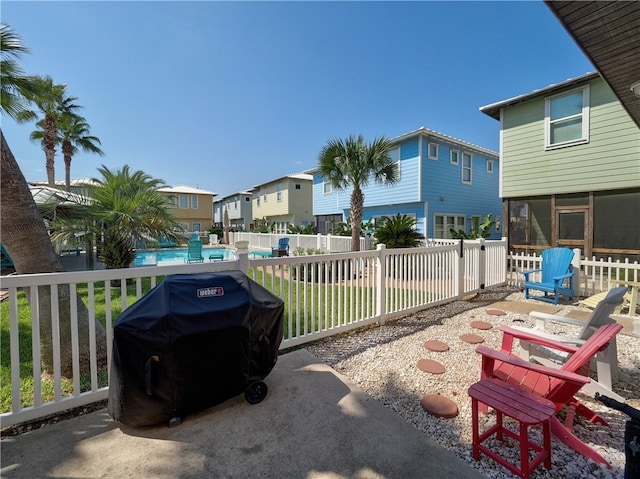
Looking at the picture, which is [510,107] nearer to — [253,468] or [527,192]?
[527,192]

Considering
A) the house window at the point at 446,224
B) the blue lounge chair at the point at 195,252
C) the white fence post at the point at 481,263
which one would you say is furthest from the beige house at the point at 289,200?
the white fence post at the point at 481,263

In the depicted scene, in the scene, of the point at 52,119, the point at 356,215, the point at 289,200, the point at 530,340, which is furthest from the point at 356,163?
the point at 52,119

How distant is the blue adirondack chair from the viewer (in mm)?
6258

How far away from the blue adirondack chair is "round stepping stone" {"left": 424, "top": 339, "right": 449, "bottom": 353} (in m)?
3.96

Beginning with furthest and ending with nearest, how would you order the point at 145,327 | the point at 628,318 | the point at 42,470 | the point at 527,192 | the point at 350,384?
the point at 527,192 < the point at 628,318 < the point at 350,384 < the point at 145,327 < the point at 42,470

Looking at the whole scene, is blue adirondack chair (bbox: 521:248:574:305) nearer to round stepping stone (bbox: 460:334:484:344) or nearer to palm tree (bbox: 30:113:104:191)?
round stepping stone (bbox: 460:334:484:344)

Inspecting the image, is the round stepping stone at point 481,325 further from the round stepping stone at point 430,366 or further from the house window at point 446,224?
the house window at point 446,224

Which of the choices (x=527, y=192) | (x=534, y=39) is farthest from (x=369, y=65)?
(x=527, y=192)

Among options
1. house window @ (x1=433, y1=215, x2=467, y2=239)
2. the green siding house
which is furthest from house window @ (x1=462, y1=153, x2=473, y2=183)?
the green siding house

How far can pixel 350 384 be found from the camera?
3.00m

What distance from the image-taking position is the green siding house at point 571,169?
8.26 m

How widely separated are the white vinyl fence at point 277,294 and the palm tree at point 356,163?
509cm

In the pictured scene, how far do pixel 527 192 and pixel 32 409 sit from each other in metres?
12.7

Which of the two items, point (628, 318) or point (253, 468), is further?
point (628, 318)
